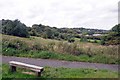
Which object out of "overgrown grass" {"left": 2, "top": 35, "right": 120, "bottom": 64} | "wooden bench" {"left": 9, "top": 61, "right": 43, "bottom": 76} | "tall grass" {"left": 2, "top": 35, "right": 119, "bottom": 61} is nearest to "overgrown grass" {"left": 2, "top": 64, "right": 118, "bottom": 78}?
"wooden bench" {"left": 9, "top": 61, "right": 43, "bottom": 76}

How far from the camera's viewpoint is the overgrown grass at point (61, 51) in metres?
15.2

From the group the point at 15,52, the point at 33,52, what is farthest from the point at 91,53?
the point at 15,52

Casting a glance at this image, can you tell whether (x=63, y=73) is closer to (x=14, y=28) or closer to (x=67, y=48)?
(x=67, y=48)

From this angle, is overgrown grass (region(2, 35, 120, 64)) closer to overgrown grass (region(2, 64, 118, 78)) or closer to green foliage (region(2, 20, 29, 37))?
overgrown grass (region(2, 64, 118, 78))

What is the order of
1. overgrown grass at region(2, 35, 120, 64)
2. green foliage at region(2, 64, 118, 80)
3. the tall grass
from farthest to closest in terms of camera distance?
the tall grass < overgrown grass at region(2, 35, 120, 64) < green foliage at region(2, 64, 118, 80)

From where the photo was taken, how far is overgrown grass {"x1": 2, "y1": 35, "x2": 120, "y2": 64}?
49.8 feet

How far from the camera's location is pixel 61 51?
16484mm

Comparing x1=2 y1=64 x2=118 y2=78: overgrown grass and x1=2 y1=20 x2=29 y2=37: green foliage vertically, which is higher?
x1=2 y1=20 x2=29 y2=37: green foliage

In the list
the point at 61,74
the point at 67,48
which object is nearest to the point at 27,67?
the point at 61,74

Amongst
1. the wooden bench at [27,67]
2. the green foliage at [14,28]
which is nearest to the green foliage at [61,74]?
the wooden bench at [27,67]

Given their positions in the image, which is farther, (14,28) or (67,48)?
(14,28)

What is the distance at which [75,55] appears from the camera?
16109 millimetres

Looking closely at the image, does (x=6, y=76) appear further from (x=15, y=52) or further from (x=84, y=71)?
(x=15, y=52)

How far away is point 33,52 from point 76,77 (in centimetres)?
644
